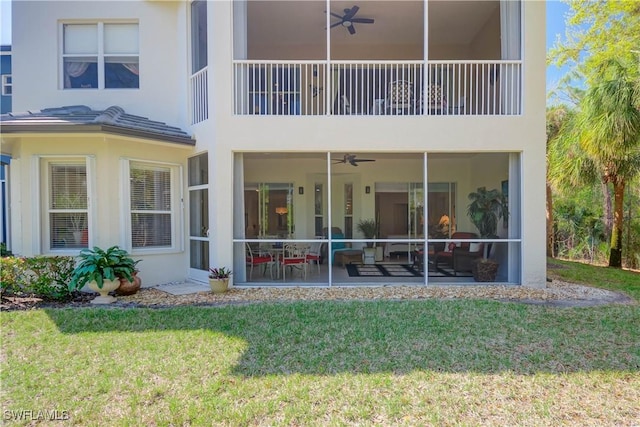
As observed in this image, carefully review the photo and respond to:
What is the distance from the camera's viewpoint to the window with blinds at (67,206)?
784cm

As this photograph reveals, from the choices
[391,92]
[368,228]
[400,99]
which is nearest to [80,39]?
[391,92]

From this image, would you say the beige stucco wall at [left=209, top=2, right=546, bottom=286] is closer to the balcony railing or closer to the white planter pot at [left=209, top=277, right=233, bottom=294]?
the balcony railing

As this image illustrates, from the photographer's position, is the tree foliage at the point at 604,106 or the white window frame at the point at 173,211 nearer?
the white window frame at the point at 173,211

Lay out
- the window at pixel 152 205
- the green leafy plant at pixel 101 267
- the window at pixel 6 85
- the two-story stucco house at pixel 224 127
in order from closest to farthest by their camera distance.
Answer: the green leafy plant at pixel 101 267, the two-story stucco house at pixel 224 127, the window at pixel 152 205, the window at pixel 6 85

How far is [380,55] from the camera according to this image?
A: 12172mm

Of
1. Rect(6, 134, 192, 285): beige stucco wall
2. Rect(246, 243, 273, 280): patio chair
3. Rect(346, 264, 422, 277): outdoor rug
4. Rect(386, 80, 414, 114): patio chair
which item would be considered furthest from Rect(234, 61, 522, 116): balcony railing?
Rect(346, 264, 422, 277): outdoor rug

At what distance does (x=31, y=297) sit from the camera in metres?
7.12

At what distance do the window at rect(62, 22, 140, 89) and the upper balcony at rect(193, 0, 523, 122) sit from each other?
2.88m

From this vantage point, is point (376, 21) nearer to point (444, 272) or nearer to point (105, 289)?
point (444, 272)

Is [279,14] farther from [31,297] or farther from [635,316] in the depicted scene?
[635,316]

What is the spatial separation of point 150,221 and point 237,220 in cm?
199

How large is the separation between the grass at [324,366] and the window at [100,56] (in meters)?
5.83

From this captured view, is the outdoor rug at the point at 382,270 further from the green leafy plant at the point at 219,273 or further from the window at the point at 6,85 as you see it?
the window at the point at 6,85

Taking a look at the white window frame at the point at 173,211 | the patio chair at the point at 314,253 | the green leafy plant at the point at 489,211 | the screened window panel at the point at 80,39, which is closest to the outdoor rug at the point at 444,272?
the green leafy plant at the point at 489,211
